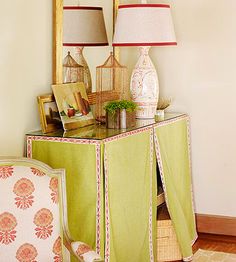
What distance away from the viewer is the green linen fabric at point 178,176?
12.7ft

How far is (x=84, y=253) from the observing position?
2.52 meters

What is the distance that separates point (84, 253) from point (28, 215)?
1.03 feet

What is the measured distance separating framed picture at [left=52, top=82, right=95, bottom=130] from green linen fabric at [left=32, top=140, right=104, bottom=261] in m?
0.23

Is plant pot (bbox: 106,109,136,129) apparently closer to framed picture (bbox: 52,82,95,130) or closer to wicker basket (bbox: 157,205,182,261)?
framed picture (bbox: 52,82,95,130)

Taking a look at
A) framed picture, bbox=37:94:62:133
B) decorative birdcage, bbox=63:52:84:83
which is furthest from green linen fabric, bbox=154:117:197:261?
framed picture, bbox=37:94:62:133

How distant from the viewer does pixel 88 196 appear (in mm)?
3096

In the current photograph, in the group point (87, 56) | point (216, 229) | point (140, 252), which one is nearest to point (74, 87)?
point (87, 56)

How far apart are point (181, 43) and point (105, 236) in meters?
1.89

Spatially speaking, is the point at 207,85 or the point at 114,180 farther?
the point at 207,85

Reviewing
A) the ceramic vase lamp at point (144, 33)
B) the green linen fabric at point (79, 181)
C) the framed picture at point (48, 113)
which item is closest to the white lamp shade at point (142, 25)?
the ceramic vase lamp at point (144, 33)

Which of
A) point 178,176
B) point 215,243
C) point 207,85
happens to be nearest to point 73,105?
point 178,176

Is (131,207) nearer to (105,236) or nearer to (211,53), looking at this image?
(105,236)

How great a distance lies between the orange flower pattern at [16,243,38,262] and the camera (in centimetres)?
261

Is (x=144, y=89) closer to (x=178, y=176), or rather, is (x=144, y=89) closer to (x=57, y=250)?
(x=178, y=176)
